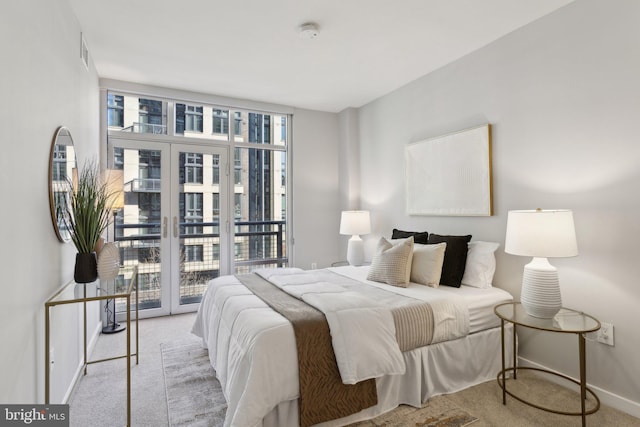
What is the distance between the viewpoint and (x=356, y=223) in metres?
4.26

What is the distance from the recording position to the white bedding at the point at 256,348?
5.72 feet

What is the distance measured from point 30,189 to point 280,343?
1.48m

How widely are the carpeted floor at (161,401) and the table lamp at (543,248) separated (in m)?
0.62

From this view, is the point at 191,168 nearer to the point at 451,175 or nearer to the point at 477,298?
the point at 451,175

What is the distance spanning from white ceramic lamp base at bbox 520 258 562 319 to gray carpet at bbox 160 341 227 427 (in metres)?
2.08

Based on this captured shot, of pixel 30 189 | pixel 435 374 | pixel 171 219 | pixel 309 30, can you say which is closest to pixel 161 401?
pixel 30 189

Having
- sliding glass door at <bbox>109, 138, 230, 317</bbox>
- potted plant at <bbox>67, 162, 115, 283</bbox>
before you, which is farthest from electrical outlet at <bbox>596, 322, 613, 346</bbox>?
sliding glass door at <bbox>109, 138, 230, 317</bbox>

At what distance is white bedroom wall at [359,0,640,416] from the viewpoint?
7.06 feet

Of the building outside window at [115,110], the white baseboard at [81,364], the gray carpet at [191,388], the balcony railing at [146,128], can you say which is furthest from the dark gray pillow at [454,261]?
the building outside window at [115,110]

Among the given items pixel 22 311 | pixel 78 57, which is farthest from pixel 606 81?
pixel 78 57

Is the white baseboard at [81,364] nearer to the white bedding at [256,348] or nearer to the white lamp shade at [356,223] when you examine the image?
the white bedding at [256,348]

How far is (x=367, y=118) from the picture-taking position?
4.69m

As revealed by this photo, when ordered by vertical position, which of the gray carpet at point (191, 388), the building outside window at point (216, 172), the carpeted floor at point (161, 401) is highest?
the building outside window at point (216, 172)

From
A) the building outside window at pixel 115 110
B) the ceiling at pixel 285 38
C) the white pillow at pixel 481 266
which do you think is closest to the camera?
the ceiling at pixel 285 38
